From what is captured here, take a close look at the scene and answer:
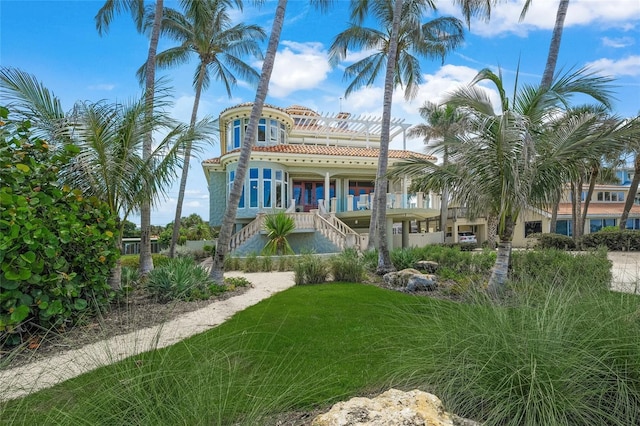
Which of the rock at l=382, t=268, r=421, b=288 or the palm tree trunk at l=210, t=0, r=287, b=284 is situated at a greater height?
the palm tree trunk at l=210, t=0, r=287, b=284

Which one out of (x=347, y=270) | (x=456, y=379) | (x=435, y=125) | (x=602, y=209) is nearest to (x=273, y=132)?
(x=435, y=125)

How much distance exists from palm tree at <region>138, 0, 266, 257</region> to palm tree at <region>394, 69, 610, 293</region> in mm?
11319

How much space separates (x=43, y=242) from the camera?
483 centimetres

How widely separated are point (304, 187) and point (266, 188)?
14.1 ft

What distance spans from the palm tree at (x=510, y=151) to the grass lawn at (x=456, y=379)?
3.71 m

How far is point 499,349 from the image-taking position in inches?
105

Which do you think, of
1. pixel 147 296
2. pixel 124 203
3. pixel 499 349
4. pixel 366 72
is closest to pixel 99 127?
pixel 124 203

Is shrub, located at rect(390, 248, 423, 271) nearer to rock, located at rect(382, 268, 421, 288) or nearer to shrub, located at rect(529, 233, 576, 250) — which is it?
rock, located at rect(382, 268, 421, 288)

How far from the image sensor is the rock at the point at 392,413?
79.7 inches

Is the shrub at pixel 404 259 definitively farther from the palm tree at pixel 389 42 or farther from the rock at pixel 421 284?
the rock at pixel 421 284

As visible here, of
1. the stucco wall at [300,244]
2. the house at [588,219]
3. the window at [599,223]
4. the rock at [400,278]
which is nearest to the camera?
the rock at [400,278]

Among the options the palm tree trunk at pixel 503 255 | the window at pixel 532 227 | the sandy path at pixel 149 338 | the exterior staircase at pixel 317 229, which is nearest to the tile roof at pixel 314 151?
the exterior staircase at pixel 317 229

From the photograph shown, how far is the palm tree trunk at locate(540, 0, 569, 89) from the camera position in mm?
8977

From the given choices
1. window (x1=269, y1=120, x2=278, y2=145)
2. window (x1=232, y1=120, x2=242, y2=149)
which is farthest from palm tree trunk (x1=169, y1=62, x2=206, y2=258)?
window (x1=269, y1=120, x2=278, y2=145)
